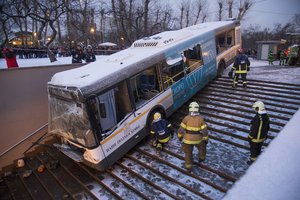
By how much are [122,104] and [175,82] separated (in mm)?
2615

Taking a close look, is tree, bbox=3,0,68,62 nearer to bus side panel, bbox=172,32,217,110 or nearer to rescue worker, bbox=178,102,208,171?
bus side panel, bbox=172,32,217,110

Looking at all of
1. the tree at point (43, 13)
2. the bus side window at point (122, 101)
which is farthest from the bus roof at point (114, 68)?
the tree at point (43, 13)

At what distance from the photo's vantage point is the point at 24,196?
7730 millimetres

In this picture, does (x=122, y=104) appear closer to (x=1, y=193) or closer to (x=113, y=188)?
(x=113, y=188)

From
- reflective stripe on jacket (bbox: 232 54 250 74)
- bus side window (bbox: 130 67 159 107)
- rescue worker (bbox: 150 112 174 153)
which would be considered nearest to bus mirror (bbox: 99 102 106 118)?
bus side window (bbox: 130 67 159 107)

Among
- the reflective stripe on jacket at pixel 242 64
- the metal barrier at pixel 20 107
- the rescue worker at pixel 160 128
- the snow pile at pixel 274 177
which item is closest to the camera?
the snow pile at pixel 274 177

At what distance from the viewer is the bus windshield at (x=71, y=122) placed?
6004mm

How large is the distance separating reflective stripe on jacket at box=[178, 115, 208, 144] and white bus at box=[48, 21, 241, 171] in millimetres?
1785

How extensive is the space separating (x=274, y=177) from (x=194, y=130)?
3.30 meters

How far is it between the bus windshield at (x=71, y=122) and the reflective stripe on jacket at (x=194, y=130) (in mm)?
2375

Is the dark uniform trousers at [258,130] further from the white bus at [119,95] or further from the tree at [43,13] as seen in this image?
the tree at [43,13]

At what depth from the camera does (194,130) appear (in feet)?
19.1

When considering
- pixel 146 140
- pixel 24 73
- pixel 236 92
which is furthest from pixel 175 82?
pixel 24 73

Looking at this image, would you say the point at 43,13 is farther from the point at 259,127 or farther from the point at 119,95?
the point at 259,127
